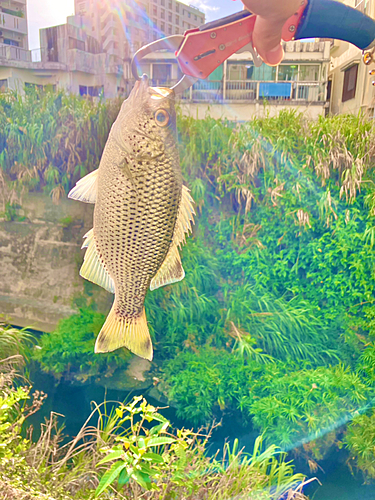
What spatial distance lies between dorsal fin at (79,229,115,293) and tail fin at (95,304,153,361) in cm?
11

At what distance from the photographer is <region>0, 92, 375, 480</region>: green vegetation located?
2.20 metres

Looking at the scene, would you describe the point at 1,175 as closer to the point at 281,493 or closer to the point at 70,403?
the point at 70,403

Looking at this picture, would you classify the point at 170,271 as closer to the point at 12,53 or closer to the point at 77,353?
the point at 77,353

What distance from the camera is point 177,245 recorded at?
1243 millimetres

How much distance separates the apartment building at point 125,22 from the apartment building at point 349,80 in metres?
1.93

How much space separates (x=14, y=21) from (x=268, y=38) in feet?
24.2

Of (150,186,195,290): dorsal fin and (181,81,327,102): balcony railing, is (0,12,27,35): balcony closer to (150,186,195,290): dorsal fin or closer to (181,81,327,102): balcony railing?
(181,81,327,102): balcony railing

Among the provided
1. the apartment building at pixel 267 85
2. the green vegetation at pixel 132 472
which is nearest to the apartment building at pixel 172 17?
the apartment building at pixel 267 85

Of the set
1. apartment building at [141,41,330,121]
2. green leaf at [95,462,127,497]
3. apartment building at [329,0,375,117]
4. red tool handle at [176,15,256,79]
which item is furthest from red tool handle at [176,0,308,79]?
apartment building at [329,0,375,117]

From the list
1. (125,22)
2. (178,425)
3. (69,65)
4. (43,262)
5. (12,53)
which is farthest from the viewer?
(12,53)

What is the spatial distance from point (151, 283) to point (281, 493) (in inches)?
43.9

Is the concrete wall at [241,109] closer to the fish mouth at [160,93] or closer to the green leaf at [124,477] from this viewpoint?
the fish mouth at [160,93]

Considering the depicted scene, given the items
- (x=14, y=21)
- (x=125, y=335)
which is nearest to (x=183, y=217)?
(x=125, y=335)

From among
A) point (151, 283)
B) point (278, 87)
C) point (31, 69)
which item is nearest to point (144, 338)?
point (151, 283)
